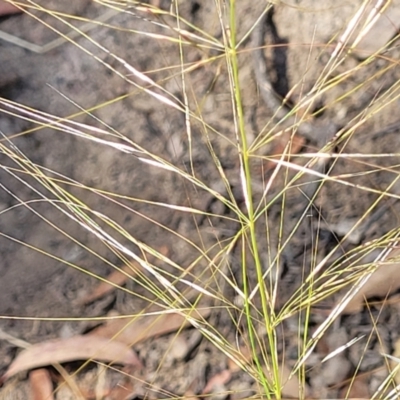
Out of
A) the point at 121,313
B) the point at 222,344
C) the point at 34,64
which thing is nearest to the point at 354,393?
the point at 222,344

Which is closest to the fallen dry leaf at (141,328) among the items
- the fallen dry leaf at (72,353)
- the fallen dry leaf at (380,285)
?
the fallen dry leaf at (72,353)

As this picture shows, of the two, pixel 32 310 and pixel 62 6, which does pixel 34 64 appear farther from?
pixel 32 310

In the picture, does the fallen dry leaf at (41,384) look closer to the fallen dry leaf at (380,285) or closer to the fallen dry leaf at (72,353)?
the fallen dry leaf at (72,353)

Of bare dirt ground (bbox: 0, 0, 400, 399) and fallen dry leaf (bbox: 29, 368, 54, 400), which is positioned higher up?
bare dirt ground (bbox: 0, 0, 400, 399)

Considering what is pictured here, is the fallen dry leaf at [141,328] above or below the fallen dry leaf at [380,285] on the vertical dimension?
below

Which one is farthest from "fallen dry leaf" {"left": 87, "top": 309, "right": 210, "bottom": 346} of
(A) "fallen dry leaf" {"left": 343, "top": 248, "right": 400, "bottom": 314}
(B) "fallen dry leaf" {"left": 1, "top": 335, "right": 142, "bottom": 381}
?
(A) "fallen dry leaf" {"left": 343, "top": 248, "right": 400, "bottom": 314}

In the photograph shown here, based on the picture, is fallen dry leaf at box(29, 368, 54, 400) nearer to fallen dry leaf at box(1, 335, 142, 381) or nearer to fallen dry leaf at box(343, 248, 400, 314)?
fallen dry leaf at box(1, 335, 142, 381)
